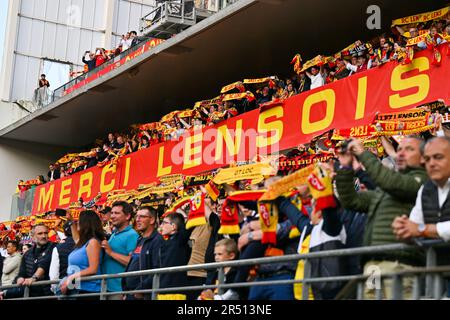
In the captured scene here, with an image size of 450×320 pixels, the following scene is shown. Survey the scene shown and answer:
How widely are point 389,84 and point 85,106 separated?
1370 centimetres

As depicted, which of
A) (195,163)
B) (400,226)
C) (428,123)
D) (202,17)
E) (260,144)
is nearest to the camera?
(400,226)

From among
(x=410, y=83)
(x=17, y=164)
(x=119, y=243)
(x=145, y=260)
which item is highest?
(x=17, y=164)

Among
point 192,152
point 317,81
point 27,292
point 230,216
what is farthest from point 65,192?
point 230,216

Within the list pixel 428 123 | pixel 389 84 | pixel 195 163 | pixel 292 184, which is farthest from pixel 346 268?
pixel 195 163

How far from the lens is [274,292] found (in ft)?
21.6

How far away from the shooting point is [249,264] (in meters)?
6.71

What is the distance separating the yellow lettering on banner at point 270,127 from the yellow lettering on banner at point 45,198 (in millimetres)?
10588

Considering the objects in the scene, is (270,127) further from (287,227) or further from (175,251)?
(287,227)

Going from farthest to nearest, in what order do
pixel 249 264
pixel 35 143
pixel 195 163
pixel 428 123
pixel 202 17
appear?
pixel 35 143, pixel 202 17, pixel 195 163, pixel 428 123, pixel 249 264

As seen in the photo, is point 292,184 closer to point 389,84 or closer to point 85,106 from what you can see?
point 389,84

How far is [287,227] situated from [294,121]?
800cm

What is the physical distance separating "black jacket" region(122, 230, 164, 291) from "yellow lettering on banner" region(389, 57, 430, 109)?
15.9 feet

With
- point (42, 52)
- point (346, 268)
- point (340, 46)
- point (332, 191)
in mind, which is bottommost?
point (346, 268)

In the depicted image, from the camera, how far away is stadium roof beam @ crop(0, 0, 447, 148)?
1639 centimetres
